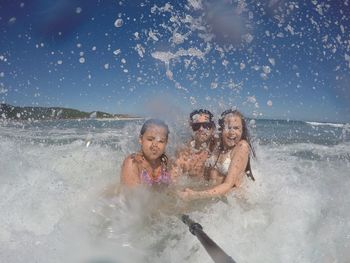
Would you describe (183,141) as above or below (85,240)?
above

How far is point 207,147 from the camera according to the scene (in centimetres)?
589

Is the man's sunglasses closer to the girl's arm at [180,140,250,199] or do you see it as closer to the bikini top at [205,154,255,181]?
the bikini top at [205,154,255,181]

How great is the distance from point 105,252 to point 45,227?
1038 millimetres

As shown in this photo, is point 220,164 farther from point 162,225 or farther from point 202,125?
point 162,225

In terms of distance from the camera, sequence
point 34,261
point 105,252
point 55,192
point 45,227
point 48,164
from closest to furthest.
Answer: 1. point 34,261
2. point 105,252
3. point 45,227
4. point 55,192
5. point 48,164

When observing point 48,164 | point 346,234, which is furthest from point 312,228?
point 48,164

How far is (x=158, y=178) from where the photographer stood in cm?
495

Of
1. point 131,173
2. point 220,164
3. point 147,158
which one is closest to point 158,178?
point 147,158

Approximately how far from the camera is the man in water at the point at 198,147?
575 cm

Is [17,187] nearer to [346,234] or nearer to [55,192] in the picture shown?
[55,192]

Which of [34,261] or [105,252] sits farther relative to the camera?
[105,252]

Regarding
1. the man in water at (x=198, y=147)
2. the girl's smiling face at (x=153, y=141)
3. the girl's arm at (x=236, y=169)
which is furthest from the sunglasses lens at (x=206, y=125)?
the girl's smiling face at (x=153, y=141)

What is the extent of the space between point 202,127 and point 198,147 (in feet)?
1.13

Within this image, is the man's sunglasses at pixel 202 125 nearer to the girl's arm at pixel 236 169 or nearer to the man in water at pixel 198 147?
the man in water at pixel 198 147
